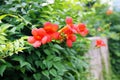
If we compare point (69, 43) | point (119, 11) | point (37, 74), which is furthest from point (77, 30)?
point (119, 11)

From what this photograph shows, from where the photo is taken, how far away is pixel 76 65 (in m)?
2.44

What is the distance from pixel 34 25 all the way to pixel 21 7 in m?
0.27

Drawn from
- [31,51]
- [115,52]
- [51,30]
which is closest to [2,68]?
[31,51]

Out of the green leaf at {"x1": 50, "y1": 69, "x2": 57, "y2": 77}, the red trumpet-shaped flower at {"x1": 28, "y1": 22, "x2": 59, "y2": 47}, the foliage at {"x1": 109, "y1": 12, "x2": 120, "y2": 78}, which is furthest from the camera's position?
the foliage at {"x1": 109, "y1": 12, "x2": 120, "y2": 78}

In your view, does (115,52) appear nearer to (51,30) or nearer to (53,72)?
(53,72)

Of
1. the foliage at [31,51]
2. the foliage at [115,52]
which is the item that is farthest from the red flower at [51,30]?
the foliage at [115,52]

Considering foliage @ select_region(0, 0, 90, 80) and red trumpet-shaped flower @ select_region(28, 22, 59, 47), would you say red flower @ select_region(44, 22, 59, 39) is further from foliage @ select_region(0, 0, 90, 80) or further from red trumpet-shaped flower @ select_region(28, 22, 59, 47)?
foliage @ select_region(0, 0, 90, 80)

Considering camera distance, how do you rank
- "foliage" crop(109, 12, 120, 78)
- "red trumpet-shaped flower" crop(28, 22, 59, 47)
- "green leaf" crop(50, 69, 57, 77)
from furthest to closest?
"foliage" crop(109, 12, 120, 78) < "green leaf" crop(50, 69, 57, 77) < "red trumpet-shaped flower" crop(28, 22, 59, 47)

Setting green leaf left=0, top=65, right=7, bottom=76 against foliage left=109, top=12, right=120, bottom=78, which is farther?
foliage left=109, top=12, right=120, bottom=78

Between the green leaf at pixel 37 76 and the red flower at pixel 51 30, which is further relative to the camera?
the green leaf at pixel 37 76

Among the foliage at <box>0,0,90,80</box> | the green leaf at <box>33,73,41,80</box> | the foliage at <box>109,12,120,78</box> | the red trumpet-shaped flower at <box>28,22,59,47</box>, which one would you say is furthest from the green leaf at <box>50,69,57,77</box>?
the foliage at <box>109,12,120,78</box>

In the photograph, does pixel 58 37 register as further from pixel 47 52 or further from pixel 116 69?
pixel 116 69

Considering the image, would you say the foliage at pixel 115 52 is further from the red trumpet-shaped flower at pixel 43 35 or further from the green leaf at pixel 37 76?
the red trumpet-shaped flower at pixel 43 35

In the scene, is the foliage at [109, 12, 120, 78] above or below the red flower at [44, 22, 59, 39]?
below
